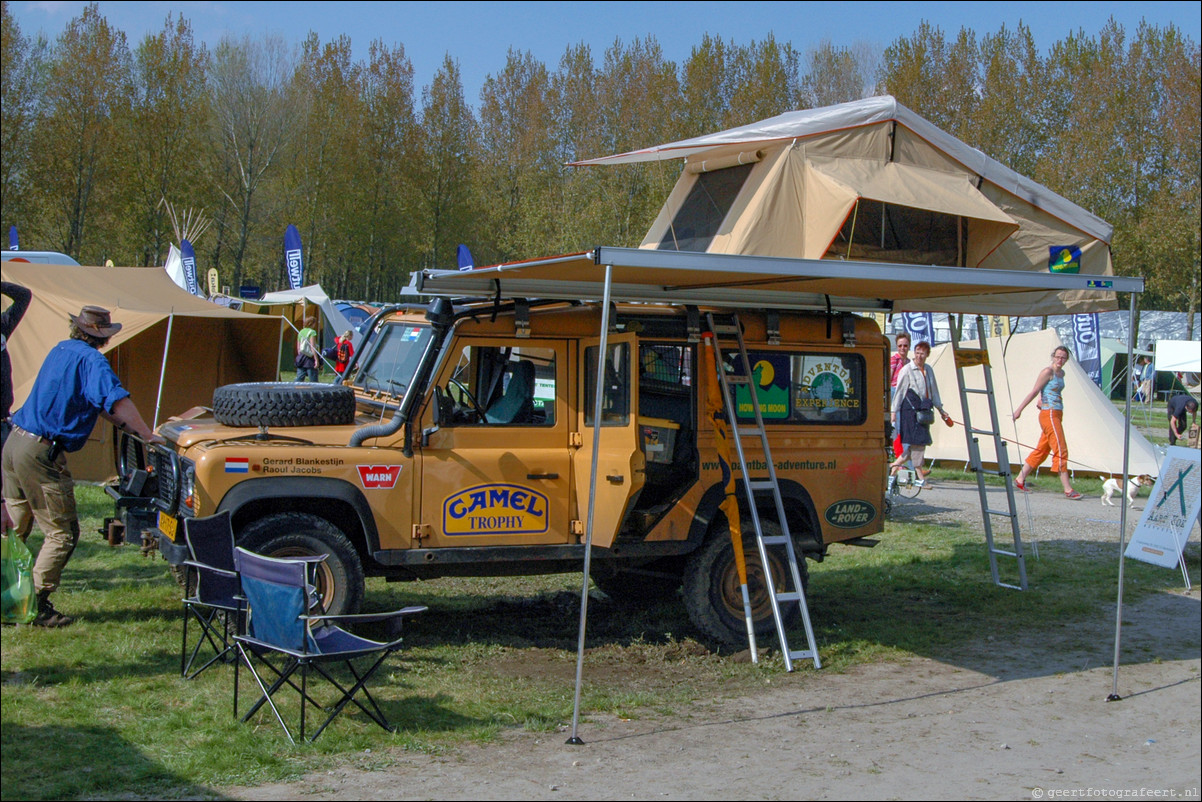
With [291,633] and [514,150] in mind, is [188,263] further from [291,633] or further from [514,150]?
[291,633]

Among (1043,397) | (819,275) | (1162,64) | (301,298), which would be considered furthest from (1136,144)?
(819,275)

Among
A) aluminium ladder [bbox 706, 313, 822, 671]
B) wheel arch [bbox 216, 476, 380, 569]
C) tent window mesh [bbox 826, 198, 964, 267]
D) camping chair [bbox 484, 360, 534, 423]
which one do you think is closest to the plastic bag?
wheel arch [bbox 216, 476, 380, 569]

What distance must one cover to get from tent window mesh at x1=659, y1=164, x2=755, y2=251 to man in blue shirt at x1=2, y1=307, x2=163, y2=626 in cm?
382

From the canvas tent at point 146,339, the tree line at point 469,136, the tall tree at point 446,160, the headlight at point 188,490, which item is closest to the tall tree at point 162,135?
the tree line at point 469,136

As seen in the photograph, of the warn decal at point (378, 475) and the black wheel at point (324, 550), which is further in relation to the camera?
the warn decal at point (378, 475)

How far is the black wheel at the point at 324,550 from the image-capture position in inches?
227

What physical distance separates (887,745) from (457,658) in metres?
2.58

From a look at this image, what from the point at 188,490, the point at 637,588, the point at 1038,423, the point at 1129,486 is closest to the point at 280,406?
the point at 188,490

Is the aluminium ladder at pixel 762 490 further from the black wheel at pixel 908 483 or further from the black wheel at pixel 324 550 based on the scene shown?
the black wheel at pixel 908 483

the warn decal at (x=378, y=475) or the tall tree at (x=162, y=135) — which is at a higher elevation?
the tall tree at (x=162, y=135)

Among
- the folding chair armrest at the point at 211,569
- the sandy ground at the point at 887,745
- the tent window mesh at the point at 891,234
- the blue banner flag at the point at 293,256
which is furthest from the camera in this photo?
the blue banner flag at the point at 293,256

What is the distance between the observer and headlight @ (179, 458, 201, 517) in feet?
18.6

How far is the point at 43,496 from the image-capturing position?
6.34 m

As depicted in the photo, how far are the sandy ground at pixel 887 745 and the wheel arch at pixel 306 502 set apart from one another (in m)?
1.67
